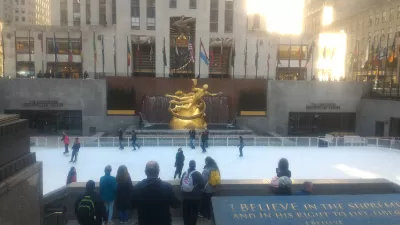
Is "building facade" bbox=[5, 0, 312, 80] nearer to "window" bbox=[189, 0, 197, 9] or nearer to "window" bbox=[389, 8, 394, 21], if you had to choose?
"window" bbox=[189, 0, 197, 9]

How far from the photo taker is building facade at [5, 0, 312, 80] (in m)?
37.2

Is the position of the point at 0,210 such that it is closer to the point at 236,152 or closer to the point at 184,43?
the point at 236,152

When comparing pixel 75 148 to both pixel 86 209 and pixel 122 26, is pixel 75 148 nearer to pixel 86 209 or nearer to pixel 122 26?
pixel 86 209

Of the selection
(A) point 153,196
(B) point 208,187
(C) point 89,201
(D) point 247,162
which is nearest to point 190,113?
(D) point 247,162

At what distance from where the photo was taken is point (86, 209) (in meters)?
4.91

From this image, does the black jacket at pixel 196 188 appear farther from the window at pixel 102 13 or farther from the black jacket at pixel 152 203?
the window at pixel 102 13

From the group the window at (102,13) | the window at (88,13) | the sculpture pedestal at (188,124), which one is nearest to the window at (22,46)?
the window at (88,13)

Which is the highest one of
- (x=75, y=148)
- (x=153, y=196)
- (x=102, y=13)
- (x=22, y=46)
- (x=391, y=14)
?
(x=391, y=14)

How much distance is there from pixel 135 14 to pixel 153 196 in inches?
1413

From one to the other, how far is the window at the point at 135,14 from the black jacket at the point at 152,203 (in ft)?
116

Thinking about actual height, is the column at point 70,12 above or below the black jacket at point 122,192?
above

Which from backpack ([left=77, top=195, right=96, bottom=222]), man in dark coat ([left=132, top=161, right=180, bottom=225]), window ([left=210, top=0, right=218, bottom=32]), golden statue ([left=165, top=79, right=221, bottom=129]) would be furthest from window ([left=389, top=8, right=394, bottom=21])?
man in dark coat ([left=132, top=161, right=180, bottom=225])

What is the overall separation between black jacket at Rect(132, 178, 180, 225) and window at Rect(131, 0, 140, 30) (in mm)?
35400

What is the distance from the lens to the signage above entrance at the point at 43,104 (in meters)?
28.0
